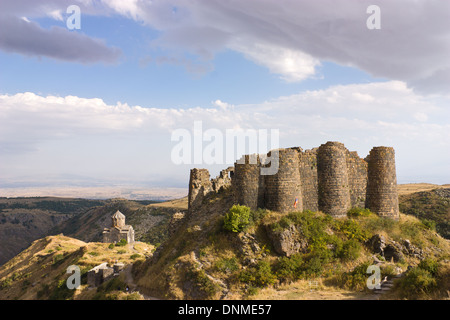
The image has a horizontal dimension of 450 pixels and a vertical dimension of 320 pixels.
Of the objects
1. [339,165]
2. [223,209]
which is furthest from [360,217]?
[223,209]

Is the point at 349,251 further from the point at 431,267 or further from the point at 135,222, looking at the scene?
the point at 135,222

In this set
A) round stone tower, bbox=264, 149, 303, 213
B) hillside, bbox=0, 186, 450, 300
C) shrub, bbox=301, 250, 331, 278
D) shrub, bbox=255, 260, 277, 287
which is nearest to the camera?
hillside, bbox=0, 186, 450, 300

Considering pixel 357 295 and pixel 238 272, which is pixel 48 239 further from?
pixel 357 295

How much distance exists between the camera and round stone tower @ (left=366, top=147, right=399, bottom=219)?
26.9 metres

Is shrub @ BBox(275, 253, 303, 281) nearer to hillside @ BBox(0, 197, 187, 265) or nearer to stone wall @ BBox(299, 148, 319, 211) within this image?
stone wall @ BBox(299, 148, 319, 211)

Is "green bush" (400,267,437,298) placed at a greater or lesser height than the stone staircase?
greater

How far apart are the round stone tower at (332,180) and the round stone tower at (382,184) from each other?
2.73 m

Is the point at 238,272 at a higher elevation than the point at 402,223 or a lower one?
lower

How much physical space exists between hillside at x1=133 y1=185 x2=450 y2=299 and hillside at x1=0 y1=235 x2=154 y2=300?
9.07 m

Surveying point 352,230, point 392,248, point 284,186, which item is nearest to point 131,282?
point 284,186

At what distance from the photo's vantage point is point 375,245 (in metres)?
23.5

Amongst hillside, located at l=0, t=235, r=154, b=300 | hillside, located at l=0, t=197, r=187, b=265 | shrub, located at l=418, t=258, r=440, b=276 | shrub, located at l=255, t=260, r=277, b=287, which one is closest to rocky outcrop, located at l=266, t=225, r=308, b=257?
shrub, located at l=255, t=260, r=277, b=287

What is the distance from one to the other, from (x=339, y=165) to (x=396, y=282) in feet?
33.6
